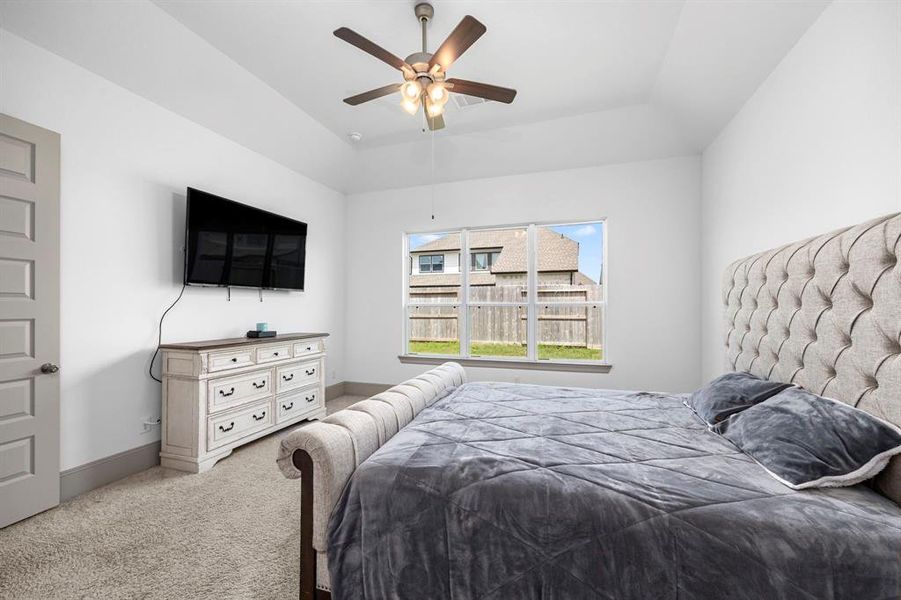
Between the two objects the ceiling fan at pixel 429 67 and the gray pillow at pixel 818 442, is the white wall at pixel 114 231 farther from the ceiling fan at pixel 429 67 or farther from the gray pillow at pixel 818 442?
the gray pillow at pixel 818 442

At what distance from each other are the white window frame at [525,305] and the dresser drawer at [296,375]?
127 cm

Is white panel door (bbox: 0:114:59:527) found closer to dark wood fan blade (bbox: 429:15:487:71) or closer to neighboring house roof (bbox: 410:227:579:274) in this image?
dark wood fan blade (bbox: 429:15:487:71)

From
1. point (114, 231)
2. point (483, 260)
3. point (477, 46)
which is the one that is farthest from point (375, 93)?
point (483, 260)

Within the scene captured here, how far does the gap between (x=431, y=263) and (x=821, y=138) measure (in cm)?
376

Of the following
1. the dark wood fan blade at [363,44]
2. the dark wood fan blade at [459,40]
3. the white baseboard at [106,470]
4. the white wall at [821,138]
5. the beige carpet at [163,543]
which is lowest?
the beige carpet at [163,543]

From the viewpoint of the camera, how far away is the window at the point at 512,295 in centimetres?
433

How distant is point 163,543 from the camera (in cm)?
189

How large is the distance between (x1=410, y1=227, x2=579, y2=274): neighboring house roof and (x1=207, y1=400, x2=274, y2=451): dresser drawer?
9.20 feet

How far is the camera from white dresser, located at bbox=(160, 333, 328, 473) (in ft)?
8.90

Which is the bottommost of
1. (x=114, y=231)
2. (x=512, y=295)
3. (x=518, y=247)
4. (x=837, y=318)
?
(x=837, y=318)

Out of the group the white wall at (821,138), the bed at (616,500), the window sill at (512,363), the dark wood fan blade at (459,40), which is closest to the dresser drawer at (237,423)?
the bed at (616,500)

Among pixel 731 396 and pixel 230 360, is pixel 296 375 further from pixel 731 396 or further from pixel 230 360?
pixel 731 396

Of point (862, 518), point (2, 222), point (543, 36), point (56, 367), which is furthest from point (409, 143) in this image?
point (862, 518)

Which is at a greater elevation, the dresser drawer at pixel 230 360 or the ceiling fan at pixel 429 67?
the ceiling fan at pixel 429 67
